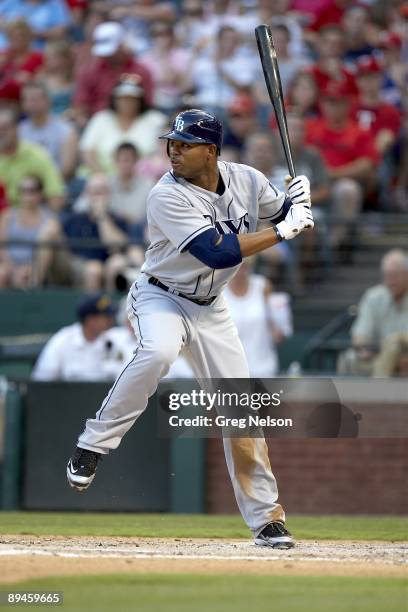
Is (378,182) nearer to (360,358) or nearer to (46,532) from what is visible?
(360,358)

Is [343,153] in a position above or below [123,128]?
below

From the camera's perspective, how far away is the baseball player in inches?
242

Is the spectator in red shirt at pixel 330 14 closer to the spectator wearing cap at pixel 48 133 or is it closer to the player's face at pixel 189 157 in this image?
the spectator wearing cap at pixel 48 133

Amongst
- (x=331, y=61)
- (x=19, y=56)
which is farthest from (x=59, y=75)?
(x=331, y=61)

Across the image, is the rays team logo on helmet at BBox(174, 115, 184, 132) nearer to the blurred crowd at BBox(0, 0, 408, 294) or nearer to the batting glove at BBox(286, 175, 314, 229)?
the batting glove at BBox(286, 175, 314, 229)

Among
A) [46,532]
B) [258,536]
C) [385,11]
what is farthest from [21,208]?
[258,536]

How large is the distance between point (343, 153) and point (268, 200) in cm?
580

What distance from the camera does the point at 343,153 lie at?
12.2m

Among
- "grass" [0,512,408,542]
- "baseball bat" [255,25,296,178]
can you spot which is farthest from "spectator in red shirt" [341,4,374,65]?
"baseball bat" [255,25,296,178]

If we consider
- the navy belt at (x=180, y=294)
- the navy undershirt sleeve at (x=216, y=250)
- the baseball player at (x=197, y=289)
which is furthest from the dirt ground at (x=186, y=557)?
the navy undershirt sleeve at (x=216, y=250)

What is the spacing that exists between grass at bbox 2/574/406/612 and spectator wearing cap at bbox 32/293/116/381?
16.8 ft

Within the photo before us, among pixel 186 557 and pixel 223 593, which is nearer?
pixel 223 593

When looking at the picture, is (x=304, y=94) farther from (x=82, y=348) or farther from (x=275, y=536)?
(x=275, y=536)

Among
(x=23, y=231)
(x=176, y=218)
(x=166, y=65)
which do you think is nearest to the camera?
(x=176, y=218)
